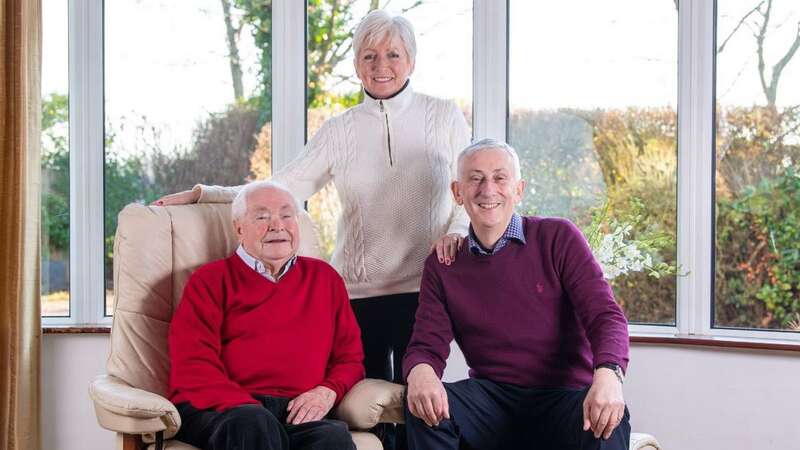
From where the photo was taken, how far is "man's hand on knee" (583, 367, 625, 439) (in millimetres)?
1958

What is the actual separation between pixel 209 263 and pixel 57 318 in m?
1.29

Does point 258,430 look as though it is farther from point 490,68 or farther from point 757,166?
point 757,166

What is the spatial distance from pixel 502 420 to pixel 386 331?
487mm

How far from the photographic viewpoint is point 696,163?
3277mm

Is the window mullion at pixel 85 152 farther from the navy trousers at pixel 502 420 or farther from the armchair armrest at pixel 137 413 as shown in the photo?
the navy trousers at pixel 502 420

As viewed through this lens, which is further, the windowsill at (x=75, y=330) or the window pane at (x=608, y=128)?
the window pane at (x=608, y=128)

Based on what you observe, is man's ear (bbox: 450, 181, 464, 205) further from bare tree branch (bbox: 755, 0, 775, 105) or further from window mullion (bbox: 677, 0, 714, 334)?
bare tree branch (bbox: 755, 0, 775, 105)

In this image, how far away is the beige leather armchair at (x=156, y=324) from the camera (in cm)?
206

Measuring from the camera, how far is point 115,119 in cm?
346

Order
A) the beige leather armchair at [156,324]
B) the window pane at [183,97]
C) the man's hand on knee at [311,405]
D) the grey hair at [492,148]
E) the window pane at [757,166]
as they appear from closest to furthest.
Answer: the beige leather armchair at [156,324], the man's hand on knee at [311,405], the grey hair at [492,148], the window pane at [757,166], the window pane at [183,97]

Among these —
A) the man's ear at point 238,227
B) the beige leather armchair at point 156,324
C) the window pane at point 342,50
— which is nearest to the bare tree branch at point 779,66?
the window pane at point 342,50

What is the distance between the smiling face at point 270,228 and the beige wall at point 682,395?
47.4 inches

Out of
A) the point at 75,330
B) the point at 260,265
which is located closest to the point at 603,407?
the point at 260,265

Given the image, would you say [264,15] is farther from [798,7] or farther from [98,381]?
[798,7]
